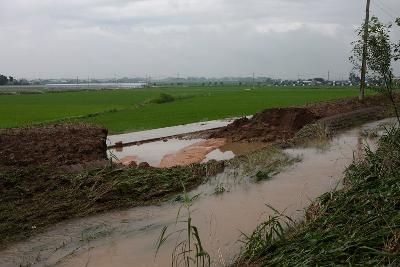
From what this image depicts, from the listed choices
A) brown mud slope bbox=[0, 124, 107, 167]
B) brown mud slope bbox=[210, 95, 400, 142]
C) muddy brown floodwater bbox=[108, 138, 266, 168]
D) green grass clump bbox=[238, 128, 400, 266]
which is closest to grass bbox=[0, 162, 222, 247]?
brown mud slope bbox=[0, 124, 107, 167]

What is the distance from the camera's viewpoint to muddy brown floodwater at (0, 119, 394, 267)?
233 inches

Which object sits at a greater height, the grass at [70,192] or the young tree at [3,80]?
the young tree at [3,80]

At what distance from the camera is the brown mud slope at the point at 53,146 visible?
32.8 feet

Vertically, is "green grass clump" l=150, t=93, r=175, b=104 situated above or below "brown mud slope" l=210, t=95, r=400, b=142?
above

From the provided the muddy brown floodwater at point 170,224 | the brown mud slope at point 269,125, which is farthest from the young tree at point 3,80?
the muddy brown floodwater at point 170,224

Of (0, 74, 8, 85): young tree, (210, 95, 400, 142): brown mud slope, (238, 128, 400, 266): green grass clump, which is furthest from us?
(0, 74, 8, 85): young tree

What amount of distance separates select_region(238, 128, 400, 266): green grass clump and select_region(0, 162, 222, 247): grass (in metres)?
3.23

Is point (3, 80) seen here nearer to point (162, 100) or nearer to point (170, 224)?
point (162, 100)

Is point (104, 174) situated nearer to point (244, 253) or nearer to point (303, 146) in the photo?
point (244, 253)

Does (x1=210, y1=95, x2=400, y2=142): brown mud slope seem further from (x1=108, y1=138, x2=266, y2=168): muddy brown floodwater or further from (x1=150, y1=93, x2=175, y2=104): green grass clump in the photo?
(x1=150, y1=93, x2=175, y2=104): green grass clump

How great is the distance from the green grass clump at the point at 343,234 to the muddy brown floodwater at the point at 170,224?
23.5 inches

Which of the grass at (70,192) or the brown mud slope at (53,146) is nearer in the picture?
the grass at (70,192)

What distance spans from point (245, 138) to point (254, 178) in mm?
7522

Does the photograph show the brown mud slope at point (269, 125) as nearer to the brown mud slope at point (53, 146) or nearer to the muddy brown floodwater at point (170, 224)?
the brown mud slope at point (53, 146)
